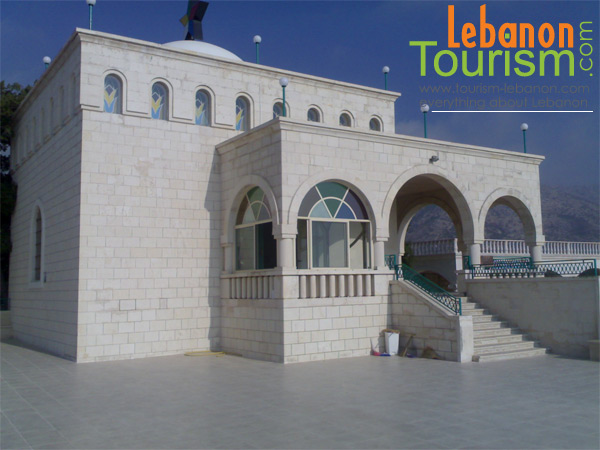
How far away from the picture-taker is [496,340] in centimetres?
1370

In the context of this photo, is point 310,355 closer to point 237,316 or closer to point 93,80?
point 237,316

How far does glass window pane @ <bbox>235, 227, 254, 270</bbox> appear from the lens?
15.1m

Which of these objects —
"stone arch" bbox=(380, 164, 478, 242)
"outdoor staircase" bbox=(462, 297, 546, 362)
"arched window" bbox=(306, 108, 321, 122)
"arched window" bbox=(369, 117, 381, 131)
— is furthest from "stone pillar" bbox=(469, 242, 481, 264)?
"arched window" bbox=(306, 108, 321, 122)

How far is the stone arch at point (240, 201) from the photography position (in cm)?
1352

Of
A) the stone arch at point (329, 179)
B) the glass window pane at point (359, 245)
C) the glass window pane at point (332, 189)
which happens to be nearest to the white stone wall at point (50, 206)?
the stone arch at point (329, 179)

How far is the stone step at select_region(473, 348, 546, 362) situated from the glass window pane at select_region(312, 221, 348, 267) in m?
4.03

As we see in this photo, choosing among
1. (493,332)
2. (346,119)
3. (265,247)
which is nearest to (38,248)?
(265,247)

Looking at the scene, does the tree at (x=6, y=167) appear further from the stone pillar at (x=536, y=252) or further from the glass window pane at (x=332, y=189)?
the stone pillar at (x=536, y=252)

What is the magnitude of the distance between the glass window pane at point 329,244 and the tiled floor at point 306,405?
2.68 metres

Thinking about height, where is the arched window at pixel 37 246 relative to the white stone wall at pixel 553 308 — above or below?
above

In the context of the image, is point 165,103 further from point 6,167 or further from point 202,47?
point 6,167

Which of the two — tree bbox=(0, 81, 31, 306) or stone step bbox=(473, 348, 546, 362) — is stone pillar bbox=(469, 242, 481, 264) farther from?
tree bbox=(0, 81, 31, 306)

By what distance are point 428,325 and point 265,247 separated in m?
4.56

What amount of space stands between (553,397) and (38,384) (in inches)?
367
